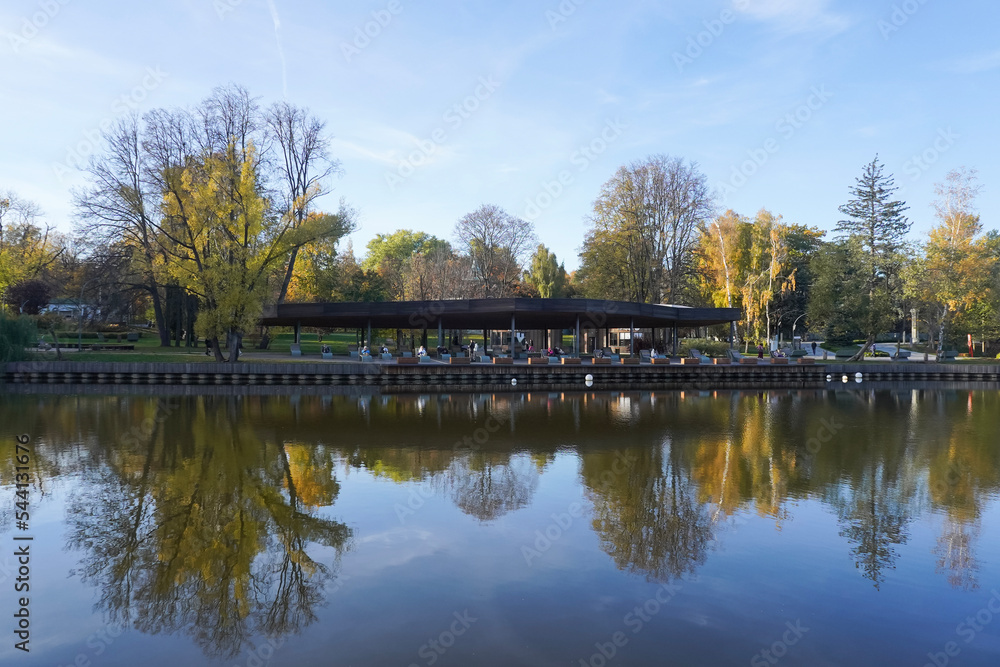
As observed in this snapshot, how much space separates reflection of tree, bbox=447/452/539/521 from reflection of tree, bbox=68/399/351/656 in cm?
244

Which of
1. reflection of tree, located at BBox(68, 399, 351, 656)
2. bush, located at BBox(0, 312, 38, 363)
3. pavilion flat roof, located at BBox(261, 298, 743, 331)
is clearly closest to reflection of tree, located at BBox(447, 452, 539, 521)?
reflection of tree, located at BBox(68, 399, 351, 656)

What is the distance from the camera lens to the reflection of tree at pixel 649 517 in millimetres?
9000

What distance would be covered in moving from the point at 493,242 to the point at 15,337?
39.2 m

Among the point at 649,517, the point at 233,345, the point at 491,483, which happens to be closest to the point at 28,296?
the point at 233,345

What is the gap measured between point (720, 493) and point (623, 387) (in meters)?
21.8

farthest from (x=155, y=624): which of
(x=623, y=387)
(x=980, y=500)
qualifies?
(x=623, y=387)

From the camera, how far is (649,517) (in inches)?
426

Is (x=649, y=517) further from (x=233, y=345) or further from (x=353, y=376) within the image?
(x=233, y=345)

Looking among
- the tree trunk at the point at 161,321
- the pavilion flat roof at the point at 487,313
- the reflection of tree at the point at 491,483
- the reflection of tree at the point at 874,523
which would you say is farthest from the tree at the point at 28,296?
the reflection of tree at the point at 874,523

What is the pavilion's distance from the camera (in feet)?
121

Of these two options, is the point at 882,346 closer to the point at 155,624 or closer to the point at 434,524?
the point at 434,524

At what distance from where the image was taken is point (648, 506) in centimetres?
1141

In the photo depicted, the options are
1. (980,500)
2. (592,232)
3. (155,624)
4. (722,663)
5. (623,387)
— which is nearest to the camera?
(722,663)

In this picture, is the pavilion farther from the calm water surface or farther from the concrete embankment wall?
the calm water surface
